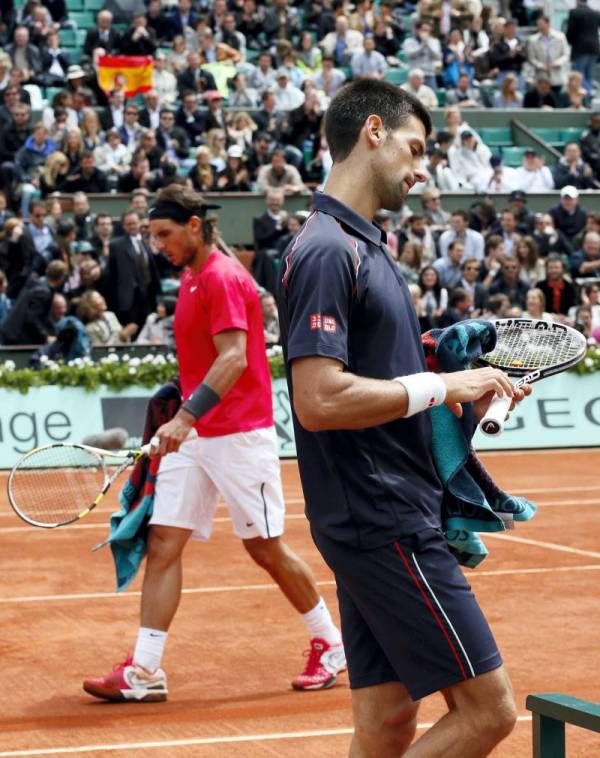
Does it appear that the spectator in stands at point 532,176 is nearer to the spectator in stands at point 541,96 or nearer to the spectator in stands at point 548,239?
the spectator in stands at point 548,239

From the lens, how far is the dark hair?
4.23 metres

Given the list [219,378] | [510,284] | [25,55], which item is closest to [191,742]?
[219,378]

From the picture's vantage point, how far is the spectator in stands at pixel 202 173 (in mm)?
21719

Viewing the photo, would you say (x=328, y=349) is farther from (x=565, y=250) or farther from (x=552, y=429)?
(x=565, y=250)

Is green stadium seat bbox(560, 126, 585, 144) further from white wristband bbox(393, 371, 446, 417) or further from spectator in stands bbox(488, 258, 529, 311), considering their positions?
white wristband bbox(393, 371, 446, 417)

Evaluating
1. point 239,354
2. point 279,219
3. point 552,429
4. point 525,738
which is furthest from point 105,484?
point 279,219

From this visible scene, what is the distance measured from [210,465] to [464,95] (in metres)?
20.7

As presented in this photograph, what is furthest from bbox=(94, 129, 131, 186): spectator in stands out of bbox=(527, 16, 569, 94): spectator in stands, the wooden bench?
the wooden bench

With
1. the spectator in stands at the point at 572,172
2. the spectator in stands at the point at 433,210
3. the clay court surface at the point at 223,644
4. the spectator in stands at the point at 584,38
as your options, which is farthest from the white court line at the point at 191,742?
the spectator in stands at the point at 584,38

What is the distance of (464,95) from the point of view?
88.3ft

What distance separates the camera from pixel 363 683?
4359 millimetres

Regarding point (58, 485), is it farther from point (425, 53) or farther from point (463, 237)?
point (425, 53)

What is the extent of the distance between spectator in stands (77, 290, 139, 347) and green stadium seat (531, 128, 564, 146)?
11084 mm

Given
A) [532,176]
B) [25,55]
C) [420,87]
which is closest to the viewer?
[25,55]
